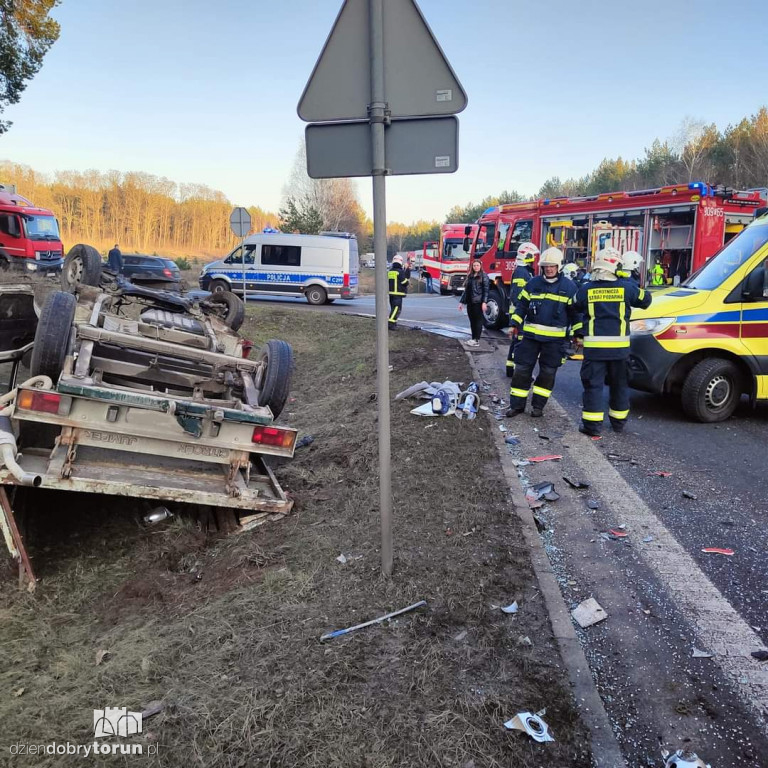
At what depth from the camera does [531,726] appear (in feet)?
7.44

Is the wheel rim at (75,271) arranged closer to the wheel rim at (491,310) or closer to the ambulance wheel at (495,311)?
the ambulance wheel at (495,311)

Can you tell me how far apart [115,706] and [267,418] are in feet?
Result: 6.76

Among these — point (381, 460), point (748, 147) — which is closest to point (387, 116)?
point (381, 460)

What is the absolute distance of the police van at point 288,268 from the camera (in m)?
21.3

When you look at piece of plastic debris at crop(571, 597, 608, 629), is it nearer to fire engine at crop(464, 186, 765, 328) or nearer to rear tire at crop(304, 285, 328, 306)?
fire engine at crop(464, 186, 765, 328)

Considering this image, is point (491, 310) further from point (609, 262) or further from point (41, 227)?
point (41, 227)

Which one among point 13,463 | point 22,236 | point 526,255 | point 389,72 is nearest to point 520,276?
point 526,255

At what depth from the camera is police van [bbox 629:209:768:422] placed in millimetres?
6387

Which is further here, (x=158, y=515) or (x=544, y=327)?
(x=544, y=327)

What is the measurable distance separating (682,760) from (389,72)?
291 cm

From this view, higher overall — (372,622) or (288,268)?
(288,268)

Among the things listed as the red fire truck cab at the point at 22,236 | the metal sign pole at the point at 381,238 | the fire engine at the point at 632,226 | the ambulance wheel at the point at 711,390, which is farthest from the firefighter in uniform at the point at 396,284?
the red fire truck cab at the point at 22,236

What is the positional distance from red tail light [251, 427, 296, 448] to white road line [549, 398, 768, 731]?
228cm

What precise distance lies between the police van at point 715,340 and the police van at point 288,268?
15.7 metres
